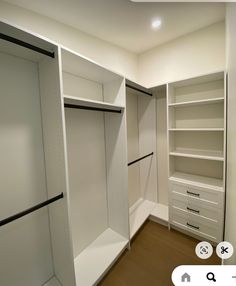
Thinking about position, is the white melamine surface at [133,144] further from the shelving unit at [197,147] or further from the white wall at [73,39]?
the shelving unit at [197,147]

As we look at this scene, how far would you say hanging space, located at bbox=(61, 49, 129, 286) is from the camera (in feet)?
5.16

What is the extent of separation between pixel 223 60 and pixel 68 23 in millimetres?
1888

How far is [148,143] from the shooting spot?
2689 mm

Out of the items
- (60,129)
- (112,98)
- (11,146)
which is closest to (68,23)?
(112,98)

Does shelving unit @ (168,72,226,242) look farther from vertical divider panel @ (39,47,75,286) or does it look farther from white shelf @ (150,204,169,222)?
vertical divider panel @ (39,47,75,286)

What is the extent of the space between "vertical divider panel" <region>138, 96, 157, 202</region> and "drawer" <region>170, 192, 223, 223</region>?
0.61 m

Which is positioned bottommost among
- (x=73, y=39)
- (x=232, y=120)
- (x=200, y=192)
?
(x=200, y=192)

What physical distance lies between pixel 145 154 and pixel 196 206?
3.68 feet

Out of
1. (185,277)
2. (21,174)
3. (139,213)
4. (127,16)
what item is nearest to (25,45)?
(21,174)

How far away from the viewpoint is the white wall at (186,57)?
1896 millimetres

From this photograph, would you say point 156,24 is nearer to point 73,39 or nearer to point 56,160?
point 73,39

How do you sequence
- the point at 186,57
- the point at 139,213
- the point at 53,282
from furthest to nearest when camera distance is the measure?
1. the point at 139,213
2. the point at 186,57
3. the point at 53,282
